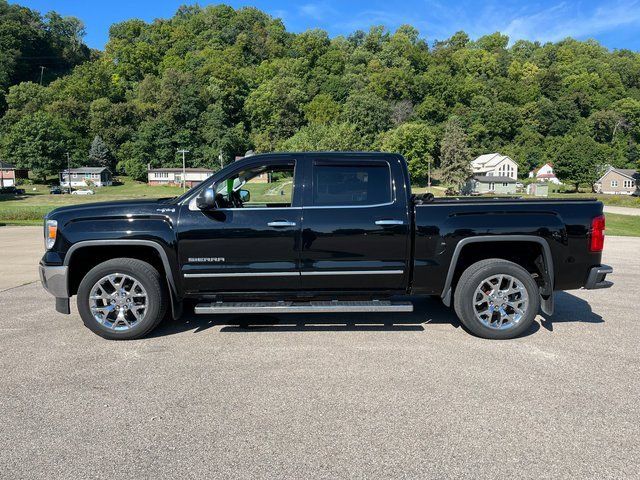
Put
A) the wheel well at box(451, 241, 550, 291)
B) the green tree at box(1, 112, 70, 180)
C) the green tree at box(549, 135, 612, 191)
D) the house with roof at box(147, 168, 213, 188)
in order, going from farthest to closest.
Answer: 1. the house with roof at box(147, 168, 213, 188)
2. the green tree at box(1, 112, 70, 180)
3. the green tree at box(549, 135, 612, 191)
4. the wheel well at box(451, 241, 550, 291)

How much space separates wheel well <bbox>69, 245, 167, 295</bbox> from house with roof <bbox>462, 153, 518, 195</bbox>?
9299cm

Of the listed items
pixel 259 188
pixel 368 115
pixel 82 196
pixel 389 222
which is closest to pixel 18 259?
pixel 259 188

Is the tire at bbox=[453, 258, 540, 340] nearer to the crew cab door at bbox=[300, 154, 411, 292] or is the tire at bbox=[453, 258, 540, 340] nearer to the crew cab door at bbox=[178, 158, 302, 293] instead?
the crew cab door at bbox=[300, 154, 411, 292]

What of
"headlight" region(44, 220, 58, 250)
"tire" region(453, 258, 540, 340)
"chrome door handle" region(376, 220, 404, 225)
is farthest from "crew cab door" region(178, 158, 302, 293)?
"tire" region(453, 258, 540, 340)

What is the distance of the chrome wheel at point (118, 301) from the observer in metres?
4.98

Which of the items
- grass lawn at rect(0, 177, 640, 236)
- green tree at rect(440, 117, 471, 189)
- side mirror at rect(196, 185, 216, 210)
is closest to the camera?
side mirror at rect(196, 185, 216, 210)

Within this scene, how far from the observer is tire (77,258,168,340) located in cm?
494

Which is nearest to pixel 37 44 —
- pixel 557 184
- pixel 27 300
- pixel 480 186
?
pixel 480 186

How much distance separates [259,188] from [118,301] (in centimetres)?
201

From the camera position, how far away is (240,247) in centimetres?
488

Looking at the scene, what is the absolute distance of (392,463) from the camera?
2766 millimetres

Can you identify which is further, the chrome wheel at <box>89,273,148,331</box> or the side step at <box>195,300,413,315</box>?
the chrome wheel at <box>89,273,148,331</box>

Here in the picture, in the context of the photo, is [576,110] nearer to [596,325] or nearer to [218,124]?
[218,124]

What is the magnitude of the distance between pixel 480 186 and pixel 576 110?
3843 cm
